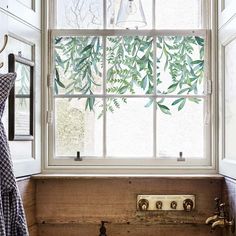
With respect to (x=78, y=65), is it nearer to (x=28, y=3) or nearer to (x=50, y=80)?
(x=50, y=80)

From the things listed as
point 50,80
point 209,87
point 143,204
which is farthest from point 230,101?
point 50,80

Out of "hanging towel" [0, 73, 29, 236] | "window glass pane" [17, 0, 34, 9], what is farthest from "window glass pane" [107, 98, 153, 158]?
"hanging towel" [0, 73, 29, 236]

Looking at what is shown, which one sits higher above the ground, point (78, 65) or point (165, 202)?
point (78, 65)

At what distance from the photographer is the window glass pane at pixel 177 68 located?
8.41 feet

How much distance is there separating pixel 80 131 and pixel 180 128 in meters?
0.49

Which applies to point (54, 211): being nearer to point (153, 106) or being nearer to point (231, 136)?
point (153, 106)

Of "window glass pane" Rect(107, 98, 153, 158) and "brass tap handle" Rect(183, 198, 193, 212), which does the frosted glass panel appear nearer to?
"brass tap handle" Rect(183, 198, 193, 212)

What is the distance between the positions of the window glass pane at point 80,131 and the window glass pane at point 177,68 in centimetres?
34

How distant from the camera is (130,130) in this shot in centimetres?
256

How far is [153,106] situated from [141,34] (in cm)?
36

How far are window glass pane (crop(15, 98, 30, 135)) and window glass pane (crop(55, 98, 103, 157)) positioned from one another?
240mm

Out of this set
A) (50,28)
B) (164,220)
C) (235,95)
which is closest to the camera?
(235,95)

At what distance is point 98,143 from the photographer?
2557mm

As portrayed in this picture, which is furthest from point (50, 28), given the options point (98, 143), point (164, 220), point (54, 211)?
point (164, 220)
